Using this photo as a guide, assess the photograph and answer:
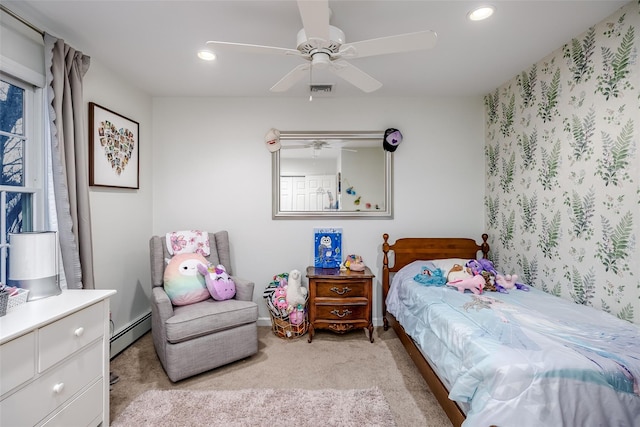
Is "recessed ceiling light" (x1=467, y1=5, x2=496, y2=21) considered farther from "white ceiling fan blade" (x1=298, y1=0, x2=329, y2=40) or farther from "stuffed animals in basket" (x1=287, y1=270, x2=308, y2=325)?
"stuffed animals in basket" (x1=287, y1=270, x2=308, y2=325)

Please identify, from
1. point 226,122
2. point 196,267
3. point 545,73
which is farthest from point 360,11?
point 196,267

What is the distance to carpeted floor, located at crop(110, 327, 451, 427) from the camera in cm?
199

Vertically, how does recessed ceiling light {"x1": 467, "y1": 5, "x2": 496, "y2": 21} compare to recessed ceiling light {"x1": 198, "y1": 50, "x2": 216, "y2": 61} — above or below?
below

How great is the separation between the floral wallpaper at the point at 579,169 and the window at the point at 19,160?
142 inches

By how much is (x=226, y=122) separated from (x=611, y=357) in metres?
3.38

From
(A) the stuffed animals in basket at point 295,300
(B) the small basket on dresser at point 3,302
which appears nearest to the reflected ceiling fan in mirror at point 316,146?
(A) the stuffed animals in basket at point 295,300

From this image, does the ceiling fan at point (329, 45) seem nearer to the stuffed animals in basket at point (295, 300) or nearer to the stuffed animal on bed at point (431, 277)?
the stuffed animal on bed at point (431, 277)

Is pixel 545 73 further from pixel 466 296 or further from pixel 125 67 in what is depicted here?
pixel 125 67

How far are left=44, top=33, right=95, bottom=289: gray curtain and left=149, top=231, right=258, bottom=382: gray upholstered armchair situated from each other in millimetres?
561

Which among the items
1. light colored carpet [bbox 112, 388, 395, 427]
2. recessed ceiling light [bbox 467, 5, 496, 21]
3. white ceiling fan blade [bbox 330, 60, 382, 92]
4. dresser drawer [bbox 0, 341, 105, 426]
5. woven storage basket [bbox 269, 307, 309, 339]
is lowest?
light colored carpet [bbox 112, 388, 395, 427]

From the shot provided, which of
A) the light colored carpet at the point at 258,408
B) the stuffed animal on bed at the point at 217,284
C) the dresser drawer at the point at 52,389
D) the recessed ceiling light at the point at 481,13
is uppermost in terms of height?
the recessed ceiling light at the point at 481,13

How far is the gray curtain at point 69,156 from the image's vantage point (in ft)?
6.29

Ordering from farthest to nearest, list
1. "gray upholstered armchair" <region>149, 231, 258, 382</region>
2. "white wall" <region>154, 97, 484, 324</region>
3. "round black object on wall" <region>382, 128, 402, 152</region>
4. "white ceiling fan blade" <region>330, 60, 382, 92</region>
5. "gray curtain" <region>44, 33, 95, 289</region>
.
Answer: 1. "white wall" <region>154, 97, 484, 324</region>
2. "round black object on wall" <region>382, 128, 402, 152</region>
3. "gray upholstered armchair" <region>149, 231, 258, 382</region>
4. "gray curtain" <region>44, 33, 95, 289</region>
5. "white ceiling fan blade" <region>330, 60, 382, 92</region>

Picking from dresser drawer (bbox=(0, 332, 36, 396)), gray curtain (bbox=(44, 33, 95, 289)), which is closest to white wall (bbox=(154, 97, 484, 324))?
gray curtain (bbox=(44, 33, 95, 289))
